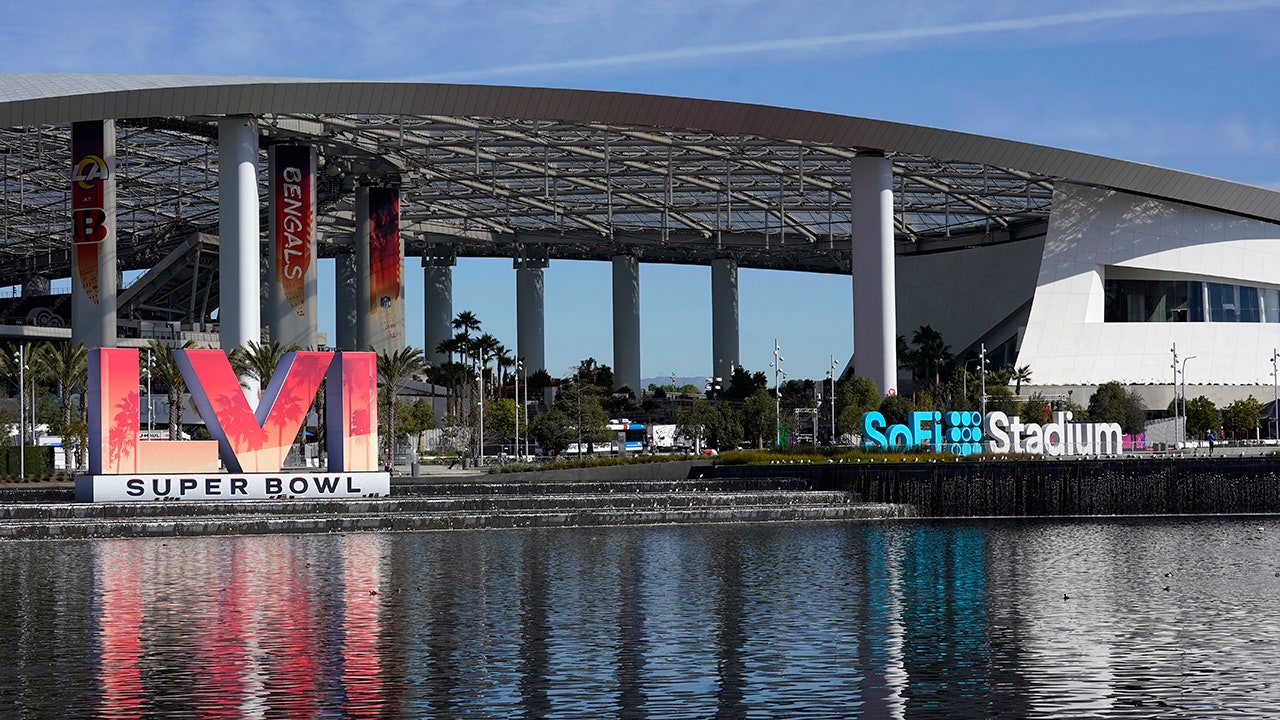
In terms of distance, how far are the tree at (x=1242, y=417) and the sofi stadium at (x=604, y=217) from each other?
2579mm

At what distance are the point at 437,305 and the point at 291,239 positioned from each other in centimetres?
4933

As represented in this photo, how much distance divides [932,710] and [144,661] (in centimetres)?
959

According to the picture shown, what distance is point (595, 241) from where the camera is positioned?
107 meters

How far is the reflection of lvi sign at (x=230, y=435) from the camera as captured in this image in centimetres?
4462

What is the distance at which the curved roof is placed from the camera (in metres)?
64.1

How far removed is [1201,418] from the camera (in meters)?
81.9

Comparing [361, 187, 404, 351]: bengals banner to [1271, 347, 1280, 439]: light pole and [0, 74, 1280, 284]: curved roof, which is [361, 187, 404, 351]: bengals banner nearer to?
[0, 74, 1280, 284]: curved roof

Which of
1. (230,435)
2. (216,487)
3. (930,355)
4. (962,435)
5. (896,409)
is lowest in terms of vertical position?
(216,487)

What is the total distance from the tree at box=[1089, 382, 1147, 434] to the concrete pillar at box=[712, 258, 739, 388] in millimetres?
44731

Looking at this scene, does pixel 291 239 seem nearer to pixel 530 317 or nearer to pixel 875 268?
pixel 875 268

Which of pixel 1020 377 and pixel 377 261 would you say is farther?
pixel 1020 377

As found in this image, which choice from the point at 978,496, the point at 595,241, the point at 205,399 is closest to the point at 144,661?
the point at 205,399

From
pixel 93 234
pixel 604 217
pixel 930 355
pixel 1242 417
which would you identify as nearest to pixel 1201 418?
pixel 1242 417

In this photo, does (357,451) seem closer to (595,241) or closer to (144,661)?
(144,661)
